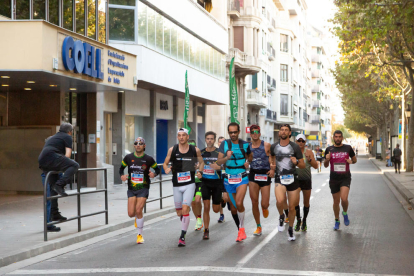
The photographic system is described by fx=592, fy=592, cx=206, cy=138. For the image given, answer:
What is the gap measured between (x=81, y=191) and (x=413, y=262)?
5.69 metres

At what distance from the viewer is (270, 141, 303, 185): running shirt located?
378 inches

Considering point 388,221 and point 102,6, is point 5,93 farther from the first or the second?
point 388,221

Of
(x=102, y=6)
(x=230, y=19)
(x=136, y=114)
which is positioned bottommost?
(x=136, y=114)

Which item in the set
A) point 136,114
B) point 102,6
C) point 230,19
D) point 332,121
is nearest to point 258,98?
point 230,19

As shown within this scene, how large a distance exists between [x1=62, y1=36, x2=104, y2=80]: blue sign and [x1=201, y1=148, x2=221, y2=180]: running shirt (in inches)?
252

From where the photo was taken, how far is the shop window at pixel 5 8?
14859 millimetres

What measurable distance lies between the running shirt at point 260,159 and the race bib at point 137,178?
1834 millimetres

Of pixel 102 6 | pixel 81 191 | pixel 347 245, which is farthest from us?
pixel 102 6

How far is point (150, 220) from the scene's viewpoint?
13.2 metres

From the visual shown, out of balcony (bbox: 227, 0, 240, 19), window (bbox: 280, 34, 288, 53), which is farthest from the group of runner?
window (bbox: 280, 34, 288, 53)

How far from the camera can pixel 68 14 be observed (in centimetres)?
1762

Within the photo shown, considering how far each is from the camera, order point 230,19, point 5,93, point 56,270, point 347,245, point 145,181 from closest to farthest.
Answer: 1. point 56,270
2. point 347,245
3. point 145,181
4. point 5,93
5. point 230,19

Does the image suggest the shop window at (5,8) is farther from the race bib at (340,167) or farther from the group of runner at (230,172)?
the race bib at (340,167)

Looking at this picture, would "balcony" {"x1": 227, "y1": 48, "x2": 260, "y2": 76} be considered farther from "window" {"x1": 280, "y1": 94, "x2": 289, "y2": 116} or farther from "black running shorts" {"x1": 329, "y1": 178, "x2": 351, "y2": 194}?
"black running shorts" {"x1": 329, "y1": 178, "x2": 351, "y2": 194}
